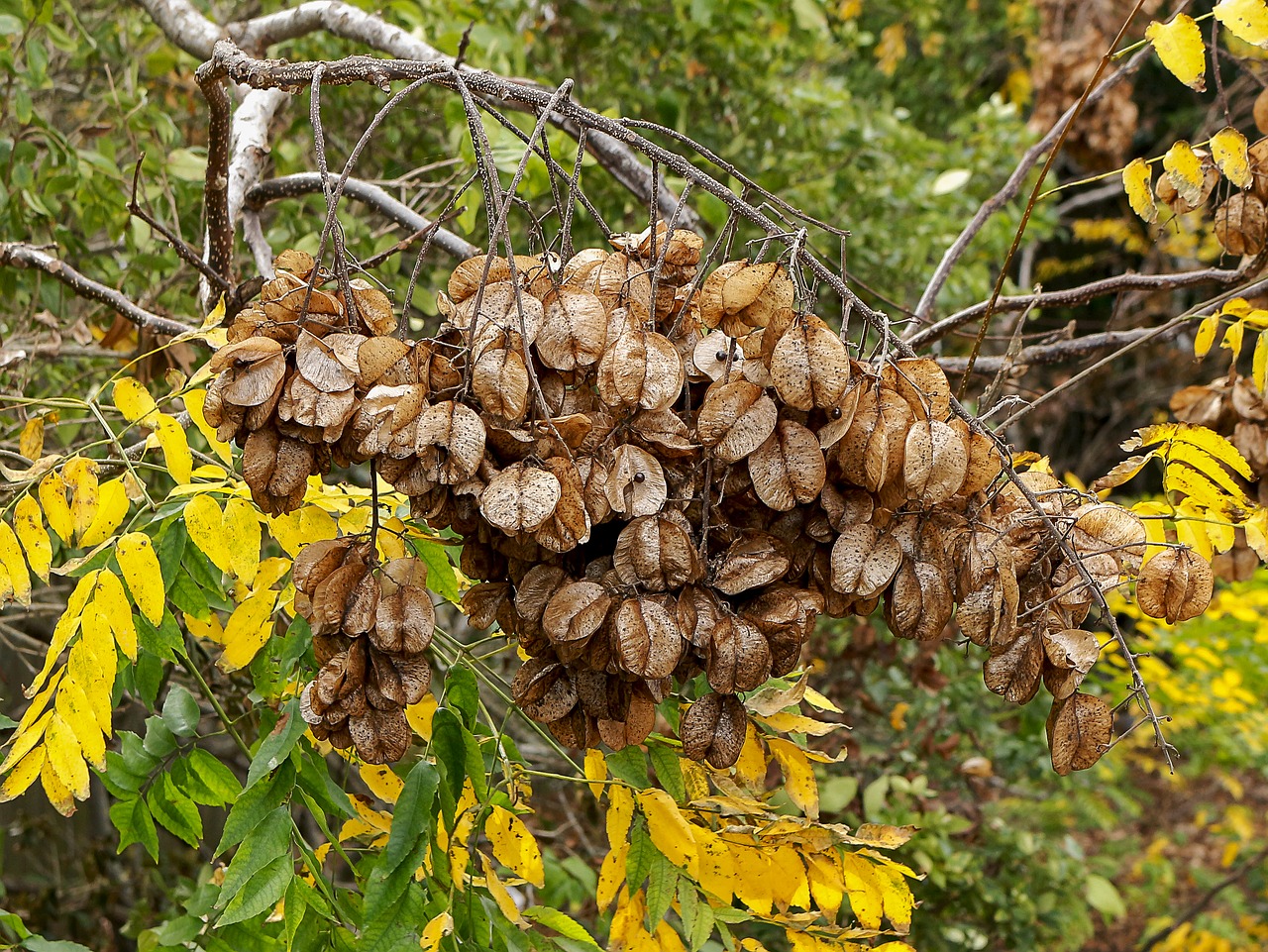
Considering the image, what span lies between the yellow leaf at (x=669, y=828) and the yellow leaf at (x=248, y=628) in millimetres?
528

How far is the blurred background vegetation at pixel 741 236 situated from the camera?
2441 mm

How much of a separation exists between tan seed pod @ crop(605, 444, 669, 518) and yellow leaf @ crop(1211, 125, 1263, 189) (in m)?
1.15

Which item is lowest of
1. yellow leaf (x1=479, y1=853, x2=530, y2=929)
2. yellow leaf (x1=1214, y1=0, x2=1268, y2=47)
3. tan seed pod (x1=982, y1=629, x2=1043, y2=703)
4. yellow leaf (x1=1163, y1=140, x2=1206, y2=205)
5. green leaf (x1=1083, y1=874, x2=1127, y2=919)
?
green leaf (x1=1083, y1=874, x2=1127, y2=919)

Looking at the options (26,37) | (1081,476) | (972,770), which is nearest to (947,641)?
(972,770)

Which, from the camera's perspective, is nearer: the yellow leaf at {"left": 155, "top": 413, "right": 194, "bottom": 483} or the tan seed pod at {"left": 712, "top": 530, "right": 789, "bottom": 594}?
the tan seed pod at {"left": 712, "top": 530, "right": 789, "bottom": 594}

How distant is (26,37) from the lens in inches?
93.3

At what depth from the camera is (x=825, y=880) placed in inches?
56.1

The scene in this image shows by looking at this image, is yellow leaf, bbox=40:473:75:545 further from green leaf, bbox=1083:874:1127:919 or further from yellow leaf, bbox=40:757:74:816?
green leaf, bbox=1083:874:1127:919

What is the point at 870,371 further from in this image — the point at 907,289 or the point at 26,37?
the point at 907,289

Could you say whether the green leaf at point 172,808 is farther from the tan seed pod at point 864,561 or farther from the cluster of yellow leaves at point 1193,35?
the cluster of yellow leaves at point 1193,35

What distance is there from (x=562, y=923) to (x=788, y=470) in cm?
79

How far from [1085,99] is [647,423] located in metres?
1.03

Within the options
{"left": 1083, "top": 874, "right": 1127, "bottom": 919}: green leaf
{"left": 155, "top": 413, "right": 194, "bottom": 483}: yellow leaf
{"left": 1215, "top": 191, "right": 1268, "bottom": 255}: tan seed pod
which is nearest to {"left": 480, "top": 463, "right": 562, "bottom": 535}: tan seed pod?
{"left": 155, "top": 413, "right": 194, "bottom": 483}: yellow leaf

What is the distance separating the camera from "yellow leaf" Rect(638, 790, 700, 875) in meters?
1.37
